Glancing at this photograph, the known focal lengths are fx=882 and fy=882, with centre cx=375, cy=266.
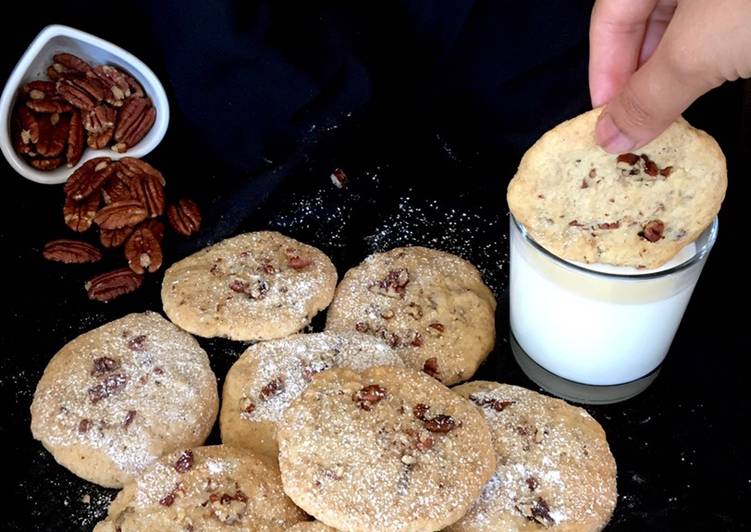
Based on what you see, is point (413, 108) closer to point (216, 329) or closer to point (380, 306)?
point (380, 306)

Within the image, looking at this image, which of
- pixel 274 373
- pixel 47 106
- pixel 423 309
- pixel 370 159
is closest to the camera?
pixel 274 373

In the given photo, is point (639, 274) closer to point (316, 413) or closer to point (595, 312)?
point (595, 312)

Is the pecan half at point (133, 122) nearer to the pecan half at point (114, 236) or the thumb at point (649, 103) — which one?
the pecan half at point (114, 236)

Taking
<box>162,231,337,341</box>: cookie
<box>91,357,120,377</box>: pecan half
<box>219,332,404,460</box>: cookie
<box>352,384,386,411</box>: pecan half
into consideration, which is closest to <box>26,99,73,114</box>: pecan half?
<box>162,231,337,341</box>: cookie

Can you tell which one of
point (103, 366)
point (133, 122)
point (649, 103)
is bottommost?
point (103, 366)

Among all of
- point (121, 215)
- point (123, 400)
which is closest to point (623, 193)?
point (123, 400)

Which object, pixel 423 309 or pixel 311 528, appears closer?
pixel 311 528

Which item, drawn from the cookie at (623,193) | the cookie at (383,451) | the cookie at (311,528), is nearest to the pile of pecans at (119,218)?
the cookie at (383,451)
